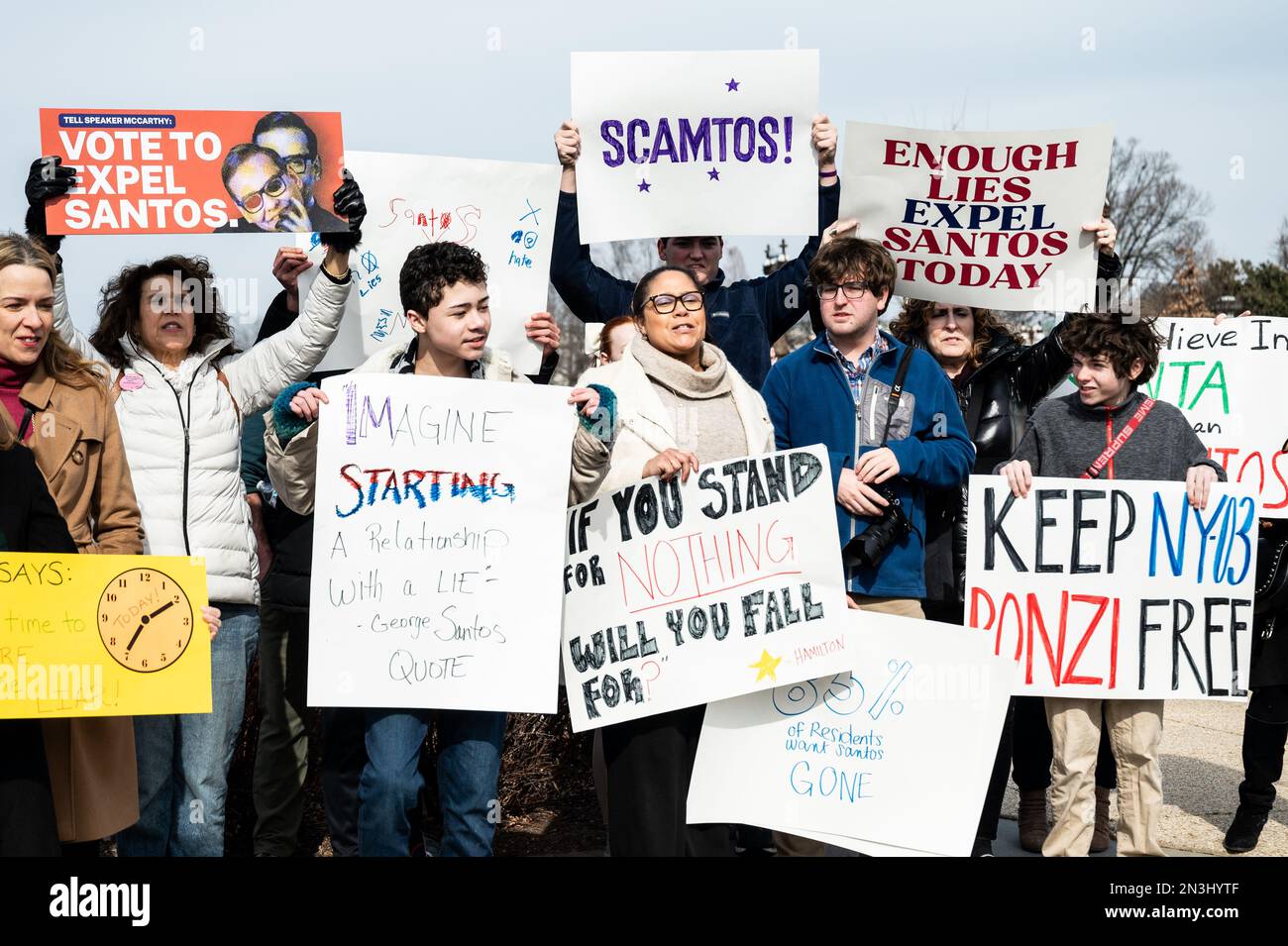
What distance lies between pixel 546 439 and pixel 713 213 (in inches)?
66.4

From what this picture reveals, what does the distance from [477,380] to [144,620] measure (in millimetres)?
1239

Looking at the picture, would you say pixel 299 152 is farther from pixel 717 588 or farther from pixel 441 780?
pixel 441 780

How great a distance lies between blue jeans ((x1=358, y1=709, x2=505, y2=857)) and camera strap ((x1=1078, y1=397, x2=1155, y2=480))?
2407 millimetres

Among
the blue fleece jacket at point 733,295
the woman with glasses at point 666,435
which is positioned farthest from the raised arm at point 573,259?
the woman with glasses at point 666,435

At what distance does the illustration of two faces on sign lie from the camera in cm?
527

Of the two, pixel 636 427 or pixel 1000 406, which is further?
pixel 1000 406

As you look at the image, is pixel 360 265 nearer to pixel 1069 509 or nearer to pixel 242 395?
pixel 242 395

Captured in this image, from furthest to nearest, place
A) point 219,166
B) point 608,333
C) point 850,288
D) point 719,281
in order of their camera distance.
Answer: point 608,333, point 719,281, point 219,166, point 850,288

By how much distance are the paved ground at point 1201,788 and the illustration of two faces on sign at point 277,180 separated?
151 inches

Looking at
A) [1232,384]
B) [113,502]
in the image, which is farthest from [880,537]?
[1232,384]

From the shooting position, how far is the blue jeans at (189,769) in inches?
181

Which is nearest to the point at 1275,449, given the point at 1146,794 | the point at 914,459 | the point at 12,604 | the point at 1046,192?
the point at 1046,192

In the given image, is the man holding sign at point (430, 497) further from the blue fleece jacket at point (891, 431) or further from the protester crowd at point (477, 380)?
the blue fleece jacket at point (891, 431)

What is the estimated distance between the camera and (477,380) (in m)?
4.44
